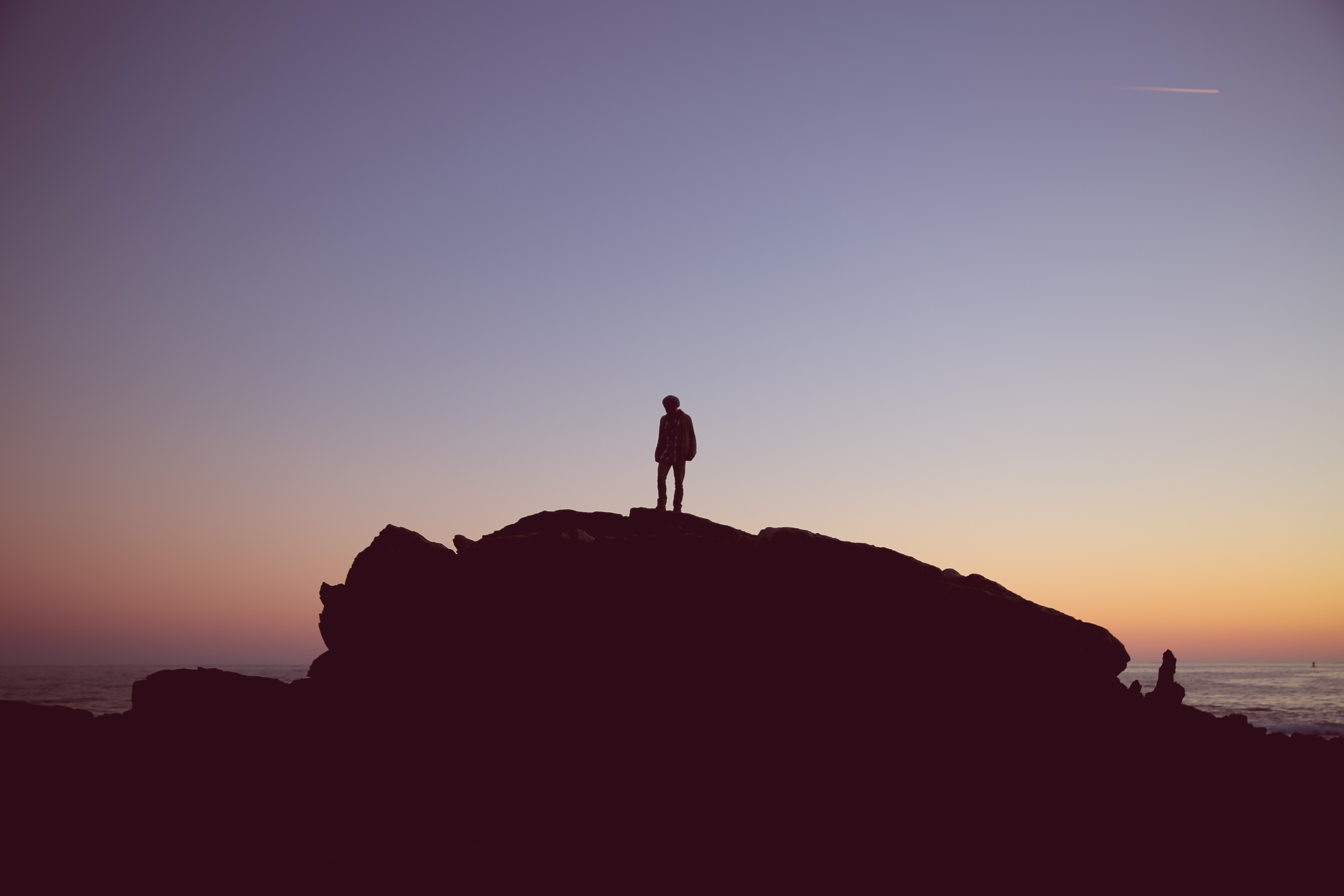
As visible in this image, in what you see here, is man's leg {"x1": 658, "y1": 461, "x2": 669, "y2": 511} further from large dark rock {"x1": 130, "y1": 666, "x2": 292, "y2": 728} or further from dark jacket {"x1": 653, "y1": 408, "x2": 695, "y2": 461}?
large dark rock {"x1": 130, "y1": 666, "x2": 292, "y2": 728}

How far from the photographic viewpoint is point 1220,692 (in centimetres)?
9438

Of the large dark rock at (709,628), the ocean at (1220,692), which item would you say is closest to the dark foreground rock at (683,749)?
the large dark rock at (709,628)

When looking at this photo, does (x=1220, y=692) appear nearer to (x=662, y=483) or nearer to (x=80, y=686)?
(x=662, y=483)

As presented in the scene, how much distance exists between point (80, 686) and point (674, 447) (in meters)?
103

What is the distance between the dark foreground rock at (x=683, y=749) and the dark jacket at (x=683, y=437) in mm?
2171

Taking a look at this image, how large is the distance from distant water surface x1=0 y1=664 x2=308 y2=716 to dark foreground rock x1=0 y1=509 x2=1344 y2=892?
421 inches

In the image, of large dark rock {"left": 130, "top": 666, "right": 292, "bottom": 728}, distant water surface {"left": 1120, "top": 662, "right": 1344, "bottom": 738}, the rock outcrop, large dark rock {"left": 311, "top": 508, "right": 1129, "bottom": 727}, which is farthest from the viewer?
distant water surface {"left": 1120, "top": 662, "right": 1344, "bottom": 738}

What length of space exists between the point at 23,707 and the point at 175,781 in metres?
9.57

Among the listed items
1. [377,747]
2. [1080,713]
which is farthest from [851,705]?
[377,747]

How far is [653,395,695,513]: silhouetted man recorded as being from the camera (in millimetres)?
20562

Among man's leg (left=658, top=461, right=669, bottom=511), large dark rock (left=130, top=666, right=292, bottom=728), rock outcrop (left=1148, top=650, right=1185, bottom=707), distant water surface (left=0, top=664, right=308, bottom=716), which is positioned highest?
man's leg (left=658, top=461, right=669, bottom=511)

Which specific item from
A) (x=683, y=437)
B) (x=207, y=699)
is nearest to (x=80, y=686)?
(x=207, y=699)

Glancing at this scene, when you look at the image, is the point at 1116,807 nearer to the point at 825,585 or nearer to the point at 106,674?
the point at 825,585

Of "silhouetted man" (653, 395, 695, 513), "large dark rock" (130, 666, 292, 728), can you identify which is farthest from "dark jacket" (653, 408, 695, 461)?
"large dark rock" (130, 666, 292, 728)
